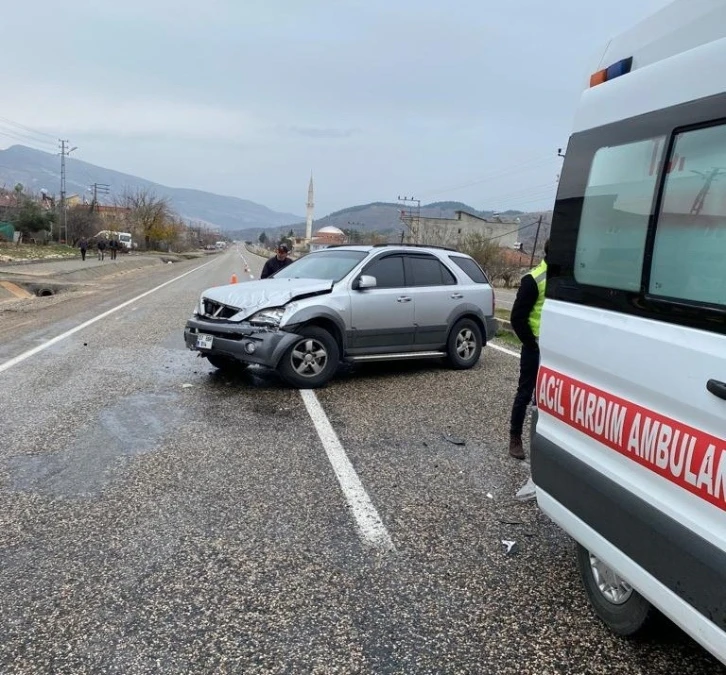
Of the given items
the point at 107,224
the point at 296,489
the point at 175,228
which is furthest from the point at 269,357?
A: the point at 175,228

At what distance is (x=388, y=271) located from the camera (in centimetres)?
812

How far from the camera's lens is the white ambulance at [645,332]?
2.09 m

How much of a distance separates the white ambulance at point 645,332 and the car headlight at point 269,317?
14.5 ft

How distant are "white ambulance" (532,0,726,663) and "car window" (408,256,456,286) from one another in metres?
5.26

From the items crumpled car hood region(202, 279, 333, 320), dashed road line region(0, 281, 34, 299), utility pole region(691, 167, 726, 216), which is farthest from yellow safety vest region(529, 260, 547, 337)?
dashed road line region(0, 281, 34, 299)

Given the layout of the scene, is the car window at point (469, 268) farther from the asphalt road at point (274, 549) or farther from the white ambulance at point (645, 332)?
the white ambulance at point (645, 332)

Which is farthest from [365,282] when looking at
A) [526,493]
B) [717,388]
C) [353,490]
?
[717,388]

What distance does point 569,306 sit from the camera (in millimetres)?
2883

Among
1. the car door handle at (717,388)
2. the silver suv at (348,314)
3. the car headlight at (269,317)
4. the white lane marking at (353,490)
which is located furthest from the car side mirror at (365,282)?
the car door handle at (717,388)

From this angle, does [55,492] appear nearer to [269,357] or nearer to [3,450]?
[3,450]

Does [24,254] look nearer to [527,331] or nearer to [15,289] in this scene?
[15,289]

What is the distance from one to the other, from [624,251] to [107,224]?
92300mm

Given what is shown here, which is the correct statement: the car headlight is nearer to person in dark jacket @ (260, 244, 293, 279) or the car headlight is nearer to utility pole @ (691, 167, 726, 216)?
person in dark jacket @ (260, 244, 293, 279)

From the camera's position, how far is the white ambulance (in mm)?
2092
